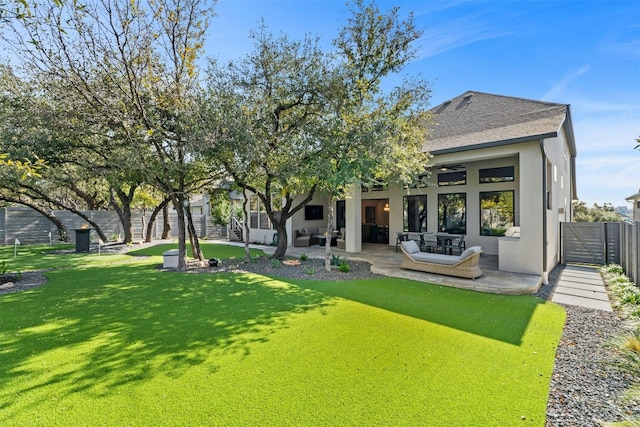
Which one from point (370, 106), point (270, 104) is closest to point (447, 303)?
point (370, 106)

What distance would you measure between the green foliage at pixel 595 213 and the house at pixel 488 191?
14.5m

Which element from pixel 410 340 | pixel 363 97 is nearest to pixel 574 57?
pixel 363 97

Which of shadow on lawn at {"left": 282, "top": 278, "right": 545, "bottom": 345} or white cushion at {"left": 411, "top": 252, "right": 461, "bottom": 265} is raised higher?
white cushion at {"left": 411, "top": 252, "right": 461, "bottom": 265}

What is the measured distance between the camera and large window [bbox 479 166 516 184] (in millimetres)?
11148

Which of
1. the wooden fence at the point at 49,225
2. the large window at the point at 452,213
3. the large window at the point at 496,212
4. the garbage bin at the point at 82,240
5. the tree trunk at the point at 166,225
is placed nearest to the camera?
the large window at the point at 496,212

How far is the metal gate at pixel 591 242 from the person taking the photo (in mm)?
9836

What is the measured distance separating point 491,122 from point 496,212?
3.53 meters

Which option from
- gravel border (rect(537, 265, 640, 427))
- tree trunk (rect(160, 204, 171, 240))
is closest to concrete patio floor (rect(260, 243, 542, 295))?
gravel border (rect(537, 265, 640, 427))

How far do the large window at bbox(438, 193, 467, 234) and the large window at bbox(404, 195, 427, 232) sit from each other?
692 mm

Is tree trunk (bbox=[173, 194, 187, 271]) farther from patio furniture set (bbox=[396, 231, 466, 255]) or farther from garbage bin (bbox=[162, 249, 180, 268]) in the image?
patio furniture set (bbox=[396, 231, 466, 255])

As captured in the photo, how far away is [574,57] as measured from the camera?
1034 centimetres

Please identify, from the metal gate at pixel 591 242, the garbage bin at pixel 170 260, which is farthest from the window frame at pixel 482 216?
the garbage bin at pixel 170 260

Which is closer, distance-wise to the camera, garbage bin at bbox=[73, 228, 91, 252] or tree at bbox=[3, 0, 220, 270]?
tree at bbox=[3, 0, 220, 270]

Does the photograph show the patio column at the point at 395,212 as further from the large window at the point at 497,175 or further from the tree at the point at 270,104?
the tree at the point at 270,104
